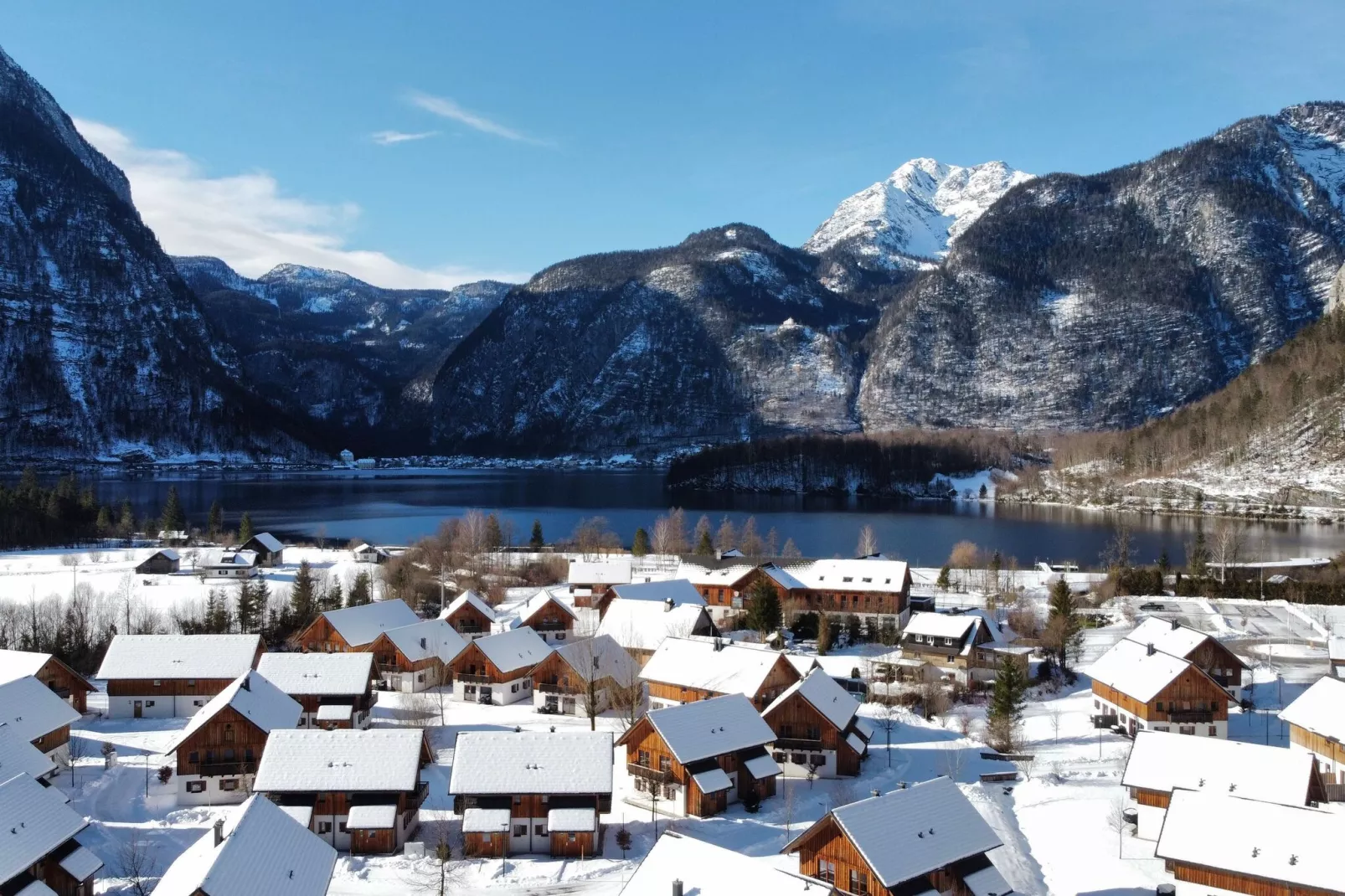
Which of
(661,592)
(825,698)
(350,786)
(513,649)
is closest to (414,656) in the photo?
(513,649)

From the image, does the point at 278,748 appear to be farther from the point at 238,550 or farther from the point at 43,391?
the point at 43,391

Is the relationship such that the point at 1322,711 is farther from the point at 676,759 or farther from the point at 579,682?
the point at 579,682

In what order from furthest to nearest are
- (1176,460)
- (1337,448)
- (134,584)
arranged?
(1176,460), (1337,448), (134,584)

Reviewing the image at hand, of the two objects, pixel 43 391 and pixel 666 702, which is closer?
pixel 666 702

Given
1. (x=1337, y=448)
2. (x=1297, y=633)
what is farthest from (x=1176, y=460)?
(x=1297, y=633)

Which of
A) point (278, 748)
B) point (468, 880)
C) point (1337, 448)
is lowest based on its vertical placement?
point (468, 880)

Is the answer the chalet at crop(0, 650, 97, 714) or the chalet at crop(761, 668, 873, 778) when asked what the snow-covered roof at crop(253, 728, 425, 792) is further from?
the chalet at crop(0, 650, 97, 714)

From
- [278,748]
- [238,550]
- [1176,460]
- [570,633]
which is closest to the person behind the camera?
[278,748]

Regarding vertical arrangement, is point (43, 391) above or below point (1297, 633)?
above

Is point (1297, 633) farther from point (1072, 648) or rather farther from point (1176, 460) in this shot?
point (1176, 460)

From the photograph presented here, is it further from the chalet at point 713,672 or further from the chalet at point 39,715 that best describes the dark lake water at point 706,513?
the chalet at point 39,715
